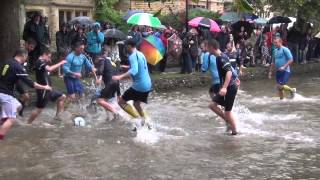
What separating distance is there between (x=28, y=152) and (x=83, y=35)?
10.2 metres

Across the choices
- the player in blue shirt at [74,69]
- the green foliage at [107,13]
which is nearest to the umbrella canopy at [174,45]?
the green foliage at [107,13]

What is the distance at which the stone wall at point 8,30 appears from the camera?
50.3 feet

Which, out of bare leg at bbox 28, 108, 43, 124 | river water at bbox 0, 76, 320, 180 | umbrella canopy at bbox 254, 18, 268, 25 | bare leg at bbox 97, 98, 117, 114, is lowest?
river water at bbox 0, 76, 320, 180

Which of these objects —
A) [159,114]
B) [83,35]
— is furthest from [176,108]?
[83,35]

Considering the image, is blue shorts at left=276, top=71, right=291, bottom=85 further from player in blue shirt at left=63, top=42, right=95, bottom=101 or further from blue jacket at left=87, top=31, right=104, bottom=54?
blue jacket at left=87, top=31, right=104, bottom=54

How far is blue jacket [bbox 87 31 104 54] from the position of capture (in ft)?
59.1

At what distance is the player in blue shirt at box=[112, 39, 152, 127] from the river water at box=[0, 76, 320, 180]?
1.62 ft

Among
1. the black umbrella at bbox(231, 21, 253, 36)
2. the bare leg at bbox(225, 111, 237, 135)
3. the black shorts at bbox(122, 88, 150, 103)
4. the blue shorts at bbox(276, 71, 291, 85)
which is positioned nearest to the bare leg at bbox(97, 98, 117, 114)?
the black shorts at bbox(122, 88, 150, 103)

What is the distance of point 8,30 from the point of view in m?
15.4

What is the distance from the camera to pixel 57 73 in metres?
17.8

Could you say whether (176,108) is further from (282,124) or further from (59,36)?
(59,36)

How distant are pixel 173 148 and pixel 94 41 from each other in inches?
367

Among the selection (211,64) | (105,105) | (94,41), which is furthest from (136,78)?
(94,41)

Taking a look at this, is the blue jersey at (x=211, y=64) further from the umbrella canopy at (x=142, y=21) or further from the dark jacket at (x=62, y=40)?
the dark jacket at (x=62, y=40)
